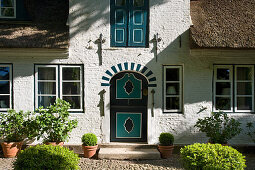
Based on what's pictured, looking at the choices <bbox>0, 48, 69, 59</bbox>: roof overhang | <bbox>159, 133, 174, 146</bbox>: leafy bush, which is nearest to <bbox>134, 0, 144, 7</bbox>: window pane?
<bbox>0, 48, 69, 59</bbox>: roof overhang

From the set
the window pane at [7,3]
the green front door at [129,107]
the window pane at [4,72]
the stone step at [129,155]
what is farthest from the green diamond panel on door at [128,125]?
the window pane at [7,3]

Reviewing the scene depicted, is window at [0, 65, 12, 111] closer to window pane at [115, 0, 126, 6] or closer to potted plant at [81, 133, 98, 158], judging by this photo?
potted plant at [81, 133, 98, 158]

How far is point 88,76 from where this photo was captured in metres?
7.40

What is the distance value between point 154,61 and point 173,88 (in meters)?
1.07

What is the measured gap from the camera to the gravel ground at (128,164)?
6160 mm

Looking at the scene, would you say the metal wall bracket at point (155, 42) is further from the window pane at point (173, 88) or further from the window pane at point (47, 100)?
the window pane at point (47, 100)

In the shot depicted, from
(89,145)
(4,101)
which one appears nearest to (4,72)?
(4,101)

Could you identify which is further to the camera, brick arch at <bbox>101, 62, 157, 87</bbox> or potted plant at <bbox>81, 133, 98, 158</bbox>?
brick arch at <bbox>101, 62, 157, 87</bbox>

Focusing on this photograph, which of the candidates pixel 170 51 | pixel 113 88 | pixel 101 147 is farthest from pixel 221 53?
pixel 101 147

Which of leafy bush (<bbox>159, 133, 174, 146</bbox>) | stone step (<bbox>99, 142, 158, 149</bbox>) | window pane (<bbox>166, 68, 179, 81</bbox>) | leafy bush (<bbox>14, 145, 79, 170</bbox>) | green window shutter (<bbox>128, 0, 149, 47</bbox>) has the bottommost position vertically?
stone step (<bbox>99, 142, 158, 149</bbox>)

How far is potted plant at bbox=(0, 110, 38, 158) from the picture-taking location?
267 inches

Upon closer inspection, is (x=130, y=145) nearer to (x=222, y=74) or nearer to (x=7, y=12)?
(x=222, y=74)

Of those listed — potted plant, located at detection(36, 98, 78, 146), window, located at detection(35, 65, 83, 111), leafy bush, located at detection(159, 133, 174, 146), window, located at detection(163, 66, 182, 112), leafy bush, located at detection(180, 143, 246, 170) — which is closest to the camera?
leafy bush, located at detection(180, 143, 246, 170)

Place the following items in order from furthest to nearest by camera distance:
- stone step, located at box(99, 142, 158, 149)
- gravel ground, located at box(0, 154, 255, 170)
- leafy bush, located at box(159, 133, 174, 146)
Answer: stone step, located at box(99, 142, 158, 149) < leafy bush, located at box(159, 133, 174, 146) < gravel ground, located at box(0, 154, 255, 170)
